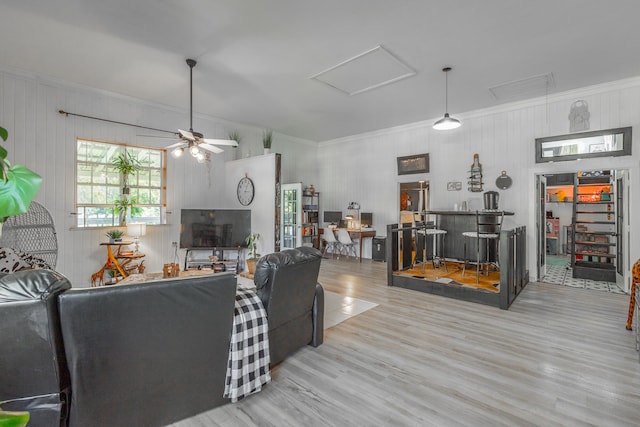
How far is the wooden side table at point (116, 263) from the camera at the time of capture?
4.81 metres

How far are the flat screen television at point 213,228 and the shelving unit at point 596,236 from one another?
21.4 feet

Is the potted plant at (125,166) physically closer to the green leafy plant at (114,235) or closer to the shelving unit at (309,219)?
the green leafy plant at (114,235)

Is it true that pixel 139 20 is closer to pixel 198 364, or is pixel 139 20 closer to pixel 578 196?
pixel 198 364

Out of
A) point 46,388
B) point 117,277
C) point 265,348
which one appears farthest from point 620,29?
point 117,277

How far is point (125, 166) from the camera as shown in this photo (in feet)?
17.4

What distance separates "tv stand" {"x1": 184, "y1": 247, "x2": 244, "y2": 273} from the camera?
5750 millimetres

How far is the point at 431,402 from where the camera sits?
7.07 feet

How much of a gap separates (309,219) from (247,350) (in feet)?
20.7

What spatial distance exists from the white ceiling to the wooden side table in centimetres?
264

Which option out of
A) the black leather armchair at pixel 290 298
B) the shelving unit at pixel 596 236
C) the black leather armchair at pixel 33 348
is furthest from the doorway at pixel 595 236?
the black leather armchair at pixel 33 348

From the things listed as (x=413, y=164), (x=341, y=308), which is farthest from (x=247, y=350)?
(x=413, y=164)

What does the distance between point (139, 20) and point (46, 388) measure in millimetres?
3433

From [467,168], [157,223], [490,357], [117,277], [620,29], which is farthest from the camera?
[467,168]

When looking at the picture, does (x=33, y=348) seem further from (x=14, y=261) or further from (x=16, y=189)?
(x=14, y=261)
